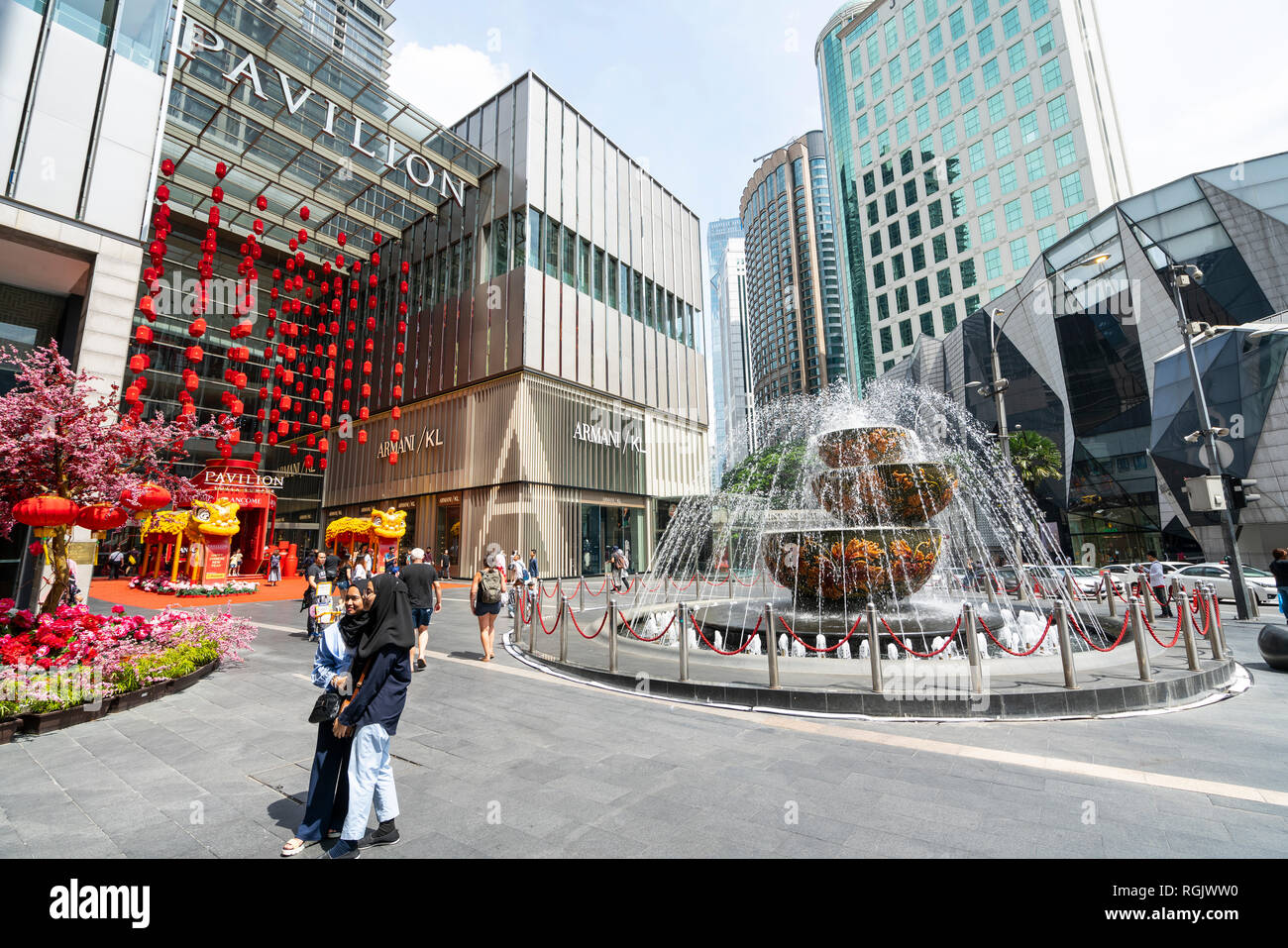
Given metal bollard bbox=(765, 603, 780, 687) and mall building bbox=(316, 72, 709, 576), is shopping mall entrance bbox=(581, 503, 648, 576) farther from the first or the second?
metal bollard bbox=(765, 603, 780, 687)

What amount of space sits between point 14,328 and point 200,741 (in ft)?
A: 42.0

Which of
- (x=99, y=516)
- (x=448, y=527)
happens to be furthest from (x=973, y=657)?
(x=448, y=527)

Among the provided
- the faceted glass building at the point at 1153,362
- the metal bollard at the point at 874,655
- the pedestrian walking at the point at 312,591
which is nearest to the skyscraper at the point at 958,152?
the faceted glass building at the point at 1153,362

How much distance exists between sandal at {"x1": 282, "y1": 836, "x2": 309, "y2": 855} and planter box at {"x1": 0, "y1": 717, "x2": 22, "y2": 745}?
15.0 feet

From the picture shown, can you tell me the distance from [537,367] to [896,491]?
20.1 m

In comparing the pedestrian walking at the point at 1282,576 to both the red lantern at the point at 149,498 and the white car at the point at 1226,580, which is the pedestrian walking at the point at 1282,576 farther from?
the red lantern at the point at 149,498

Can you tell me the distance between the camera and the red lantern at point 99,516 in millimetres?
7696

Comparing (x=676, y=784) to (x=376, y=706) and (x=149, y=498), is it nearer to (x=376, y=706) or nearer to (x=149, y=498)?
(x=376, y=706)

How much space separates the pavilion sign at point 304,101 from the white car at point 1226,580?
33.1 m

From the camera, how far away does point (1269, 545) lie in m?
21.8

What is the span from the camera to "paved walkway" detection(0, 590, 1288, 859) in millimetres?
3398

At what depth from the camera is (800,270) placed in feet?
358
